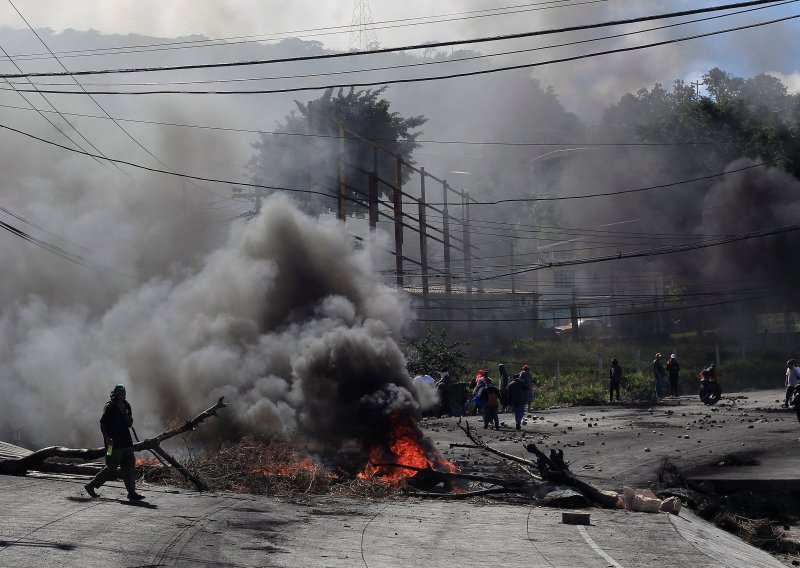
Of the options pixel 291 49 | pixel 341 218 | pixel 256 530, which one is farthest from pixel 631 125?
pixel 291 49

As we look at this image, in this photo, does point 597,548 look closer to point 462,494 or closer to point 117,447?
point 462,494

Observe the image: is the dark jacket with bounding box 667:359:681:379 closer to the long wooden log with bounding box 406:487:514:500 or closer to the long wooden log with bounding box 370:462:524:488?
the long wooden log with bounding box 370:462:524:488

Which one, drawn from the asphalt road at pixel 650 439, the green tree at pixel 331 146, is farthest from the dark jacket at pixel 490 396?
the green tree at pixel 331 146

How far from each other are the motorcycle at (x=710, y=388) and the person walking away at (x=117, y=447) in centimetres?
2182

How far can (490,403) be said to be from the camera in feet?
79.0

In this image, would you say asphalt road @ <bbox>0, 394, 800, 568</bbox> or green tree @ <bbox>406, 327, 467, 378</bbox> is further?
green tree @ <bbox>406, 327, 467, 378</bbox>

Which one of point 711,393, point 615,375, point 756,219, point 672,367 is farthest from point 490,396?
point 756,219

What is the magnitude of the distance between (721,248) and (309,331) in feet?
109

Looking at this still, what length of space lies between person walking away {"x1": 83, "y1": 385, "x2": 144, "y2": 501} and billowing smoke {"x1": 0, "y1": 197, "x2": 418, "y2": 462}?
475cm

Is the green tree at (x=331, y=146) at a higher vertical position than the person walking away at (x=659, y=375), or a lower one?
higher

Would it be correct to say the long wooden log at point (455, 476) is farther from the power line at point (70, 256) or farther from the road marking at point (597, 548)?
the power line at point (70, 256)

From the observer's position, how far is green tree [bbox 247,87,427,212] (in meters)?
37.0

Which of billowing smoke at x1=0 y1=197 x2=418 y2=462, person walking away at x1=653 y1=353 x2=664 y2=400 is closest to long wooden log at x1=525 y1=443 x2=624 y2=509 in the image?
billowing smoke at x1=0 y1=197 x2=418 y2=462

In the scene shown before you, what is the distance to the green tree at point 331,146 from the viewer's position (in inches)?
1457
